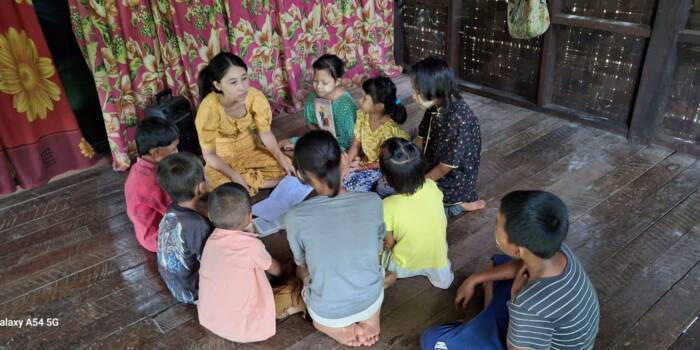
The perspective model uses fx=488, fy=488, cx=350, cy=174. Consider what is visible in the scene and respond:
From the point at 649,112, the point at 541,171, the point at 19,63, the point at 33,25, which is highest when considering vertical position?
the point at 33,25

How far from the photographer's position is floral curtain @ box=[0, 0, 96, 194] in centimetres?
251

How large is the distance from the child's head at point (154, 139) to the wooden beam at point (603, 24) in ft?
7.61

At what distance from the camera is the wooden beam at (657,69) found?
2.47 metres

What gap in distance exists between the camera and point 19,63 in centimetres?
255

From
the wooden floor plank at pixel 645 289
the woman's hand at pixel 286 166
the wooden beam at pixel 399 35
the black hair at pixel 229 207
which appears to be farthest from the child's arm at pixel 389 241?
the wooden beam at pixel 399 35

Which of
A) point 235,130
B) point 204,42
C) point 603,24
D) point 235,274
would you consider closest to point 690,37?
point 603,24

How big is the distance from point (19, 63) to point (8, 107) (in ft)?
0.79

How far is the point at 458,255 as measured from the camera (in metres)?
2.05

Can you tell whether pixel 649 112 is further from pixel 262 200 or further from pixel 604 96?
pixel 262 200

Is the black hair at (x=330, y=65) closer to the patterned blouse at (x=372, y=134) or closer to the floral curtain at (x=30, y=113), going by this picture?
the patterned blouse at (x=372, y=134)

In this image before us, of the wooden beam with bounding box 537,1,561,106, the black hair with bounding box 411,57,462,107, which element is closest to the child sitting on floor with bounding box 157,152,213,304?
the black hair with bounding box 411,57,462,107

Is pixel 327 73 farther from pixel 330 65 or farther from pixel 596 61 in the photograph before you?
pixel 596 61

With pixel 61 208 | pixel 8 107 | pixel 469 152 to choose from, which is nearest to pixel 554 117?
pixel 469 152

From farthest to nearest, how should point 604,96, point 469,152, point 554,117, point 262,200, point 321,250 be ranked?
point 554,117 → point 604,96 → point 262,200 → point 469,152 → point 321,250
